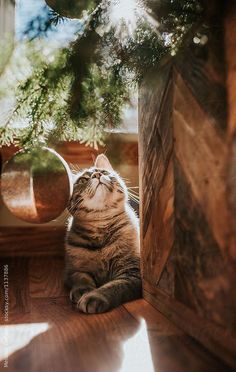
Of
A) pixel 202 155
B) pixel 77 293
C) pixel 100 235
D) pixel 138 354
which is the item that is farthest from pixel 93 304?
pixel 202 155

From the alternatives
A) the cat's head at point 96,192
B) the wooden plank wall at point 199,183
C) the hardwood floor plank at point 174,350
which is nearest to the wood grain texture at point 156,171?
the wooden plank wall at point 199,183

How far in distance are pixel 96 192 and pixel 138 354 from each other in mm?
734

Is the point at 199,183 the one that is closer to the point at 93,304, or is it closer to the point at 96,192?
the point at 93,304

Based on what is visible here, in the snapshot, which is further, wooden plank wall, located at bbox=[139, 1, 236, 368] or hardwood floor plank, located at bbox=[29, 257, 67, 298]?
hardwood floor plank, located at bbox=[29, 257, 67, 298]

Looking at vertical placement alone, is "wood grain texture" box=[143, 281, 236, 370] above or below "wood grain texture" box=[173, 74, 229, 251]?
below

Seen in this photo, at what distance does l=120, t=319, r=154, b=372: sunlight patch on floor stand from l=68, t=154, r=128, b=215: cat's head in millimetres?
620

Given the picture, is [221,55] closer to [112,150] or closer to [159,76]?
[159,76]

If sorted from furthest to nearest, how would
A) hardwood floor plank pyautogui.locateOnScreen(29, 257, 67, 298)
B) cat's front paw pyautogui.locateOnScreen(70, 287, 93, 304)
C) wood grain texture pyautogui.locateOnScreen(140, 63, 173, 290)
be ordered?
hardwood floor plank pyautogui.locateOnScreen(29, 257, 67, 298) → cat's front paw pyautogui.locateOnScreen(70, 287, 93, 304) → wood grain texture pyautogui.locateOnScreen(140, 63, 173, 290)

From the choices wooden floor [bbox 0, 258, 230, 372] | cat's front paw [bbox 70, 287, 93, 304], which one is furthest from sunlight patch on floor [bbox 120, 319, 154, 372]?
cat's front paw [bbox 70, 287, 93, 304]

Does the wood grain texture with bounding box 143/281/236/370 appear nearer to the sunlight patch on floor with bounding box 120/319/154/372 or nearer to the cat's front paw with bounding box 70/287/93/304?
the sunlight patch on floor with bounding box 120/319/154/372

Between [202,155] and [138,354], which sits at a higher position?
[202,155]

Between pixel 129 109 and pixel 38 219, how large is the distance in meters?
0.34

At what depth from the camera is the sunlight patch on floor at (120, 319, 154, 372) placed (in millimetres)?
597

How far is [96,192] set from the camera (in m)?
1.32
